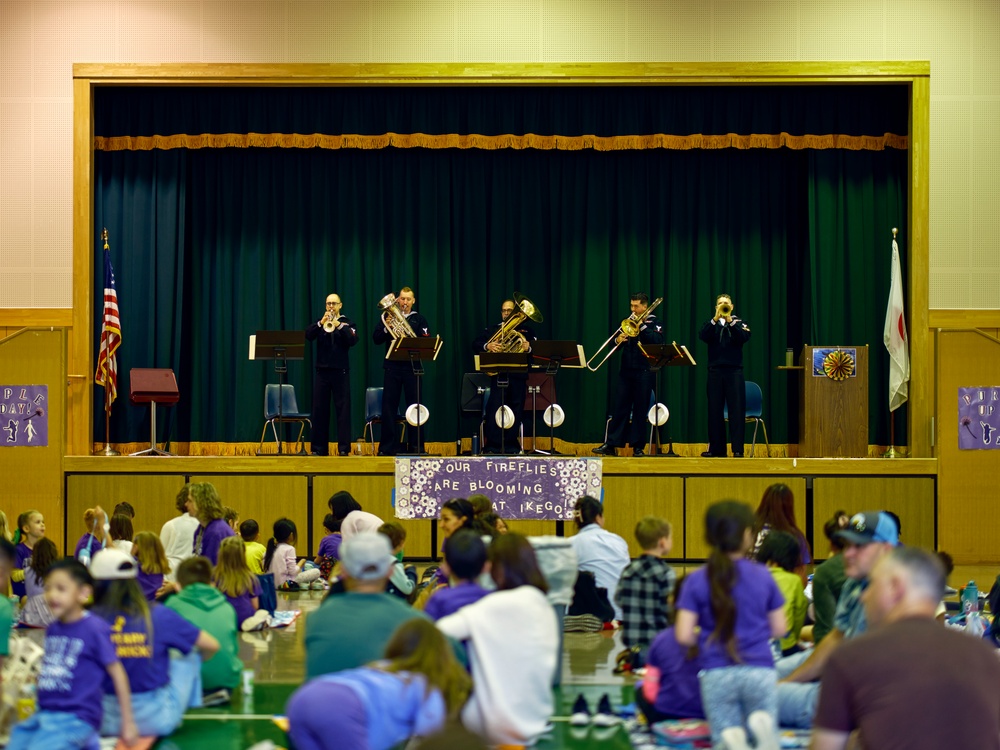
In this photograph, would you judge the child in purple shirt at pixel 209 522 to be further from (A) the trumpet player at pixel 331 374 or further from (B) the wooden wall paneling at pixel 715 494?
(B) the wooden wall paneling at pixel 715 494

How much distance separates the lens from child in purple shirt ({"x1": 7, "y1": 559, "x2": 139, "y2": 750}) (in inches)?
198


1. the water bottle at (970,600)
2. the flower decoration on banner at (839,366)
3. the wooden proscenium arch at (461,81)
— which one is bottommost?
the water bottle at (970,600)

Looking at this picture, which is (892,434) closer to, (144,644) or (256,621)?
(256,621)

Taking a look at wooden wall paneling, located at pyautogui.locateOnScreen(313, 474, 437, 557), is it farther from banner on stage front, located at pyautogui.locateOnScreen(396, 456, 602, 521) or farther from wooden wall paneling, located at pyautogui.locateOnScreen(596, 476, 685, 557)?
wooden wall paneling, located at pyautogui.locateOnScreen(596, 476, 685, 557)

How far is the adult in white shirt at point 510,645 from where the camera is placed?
541 centimetres

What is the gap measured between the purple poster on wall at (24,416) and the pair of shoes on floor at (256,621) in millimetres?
5266

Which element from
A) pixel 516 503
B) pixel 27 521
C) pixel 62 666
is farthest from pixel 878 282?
pixel 62 666

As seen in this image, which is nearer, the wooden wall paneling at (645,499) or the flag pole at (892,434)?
the wooden wall paneling at (645,499)

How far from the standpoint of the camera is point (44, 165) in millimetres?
14812

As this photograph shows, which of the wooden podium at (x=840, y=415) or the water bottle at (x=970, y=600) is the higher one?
the wooden podium at (x=840, y=415)

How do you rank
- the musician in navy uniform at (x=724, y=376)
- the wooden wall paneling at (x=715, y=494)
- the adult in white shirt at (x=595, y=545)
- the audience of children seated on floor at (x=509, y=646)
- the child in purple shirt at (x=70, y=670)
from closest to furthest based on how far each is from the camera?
the audience of children seated on floor at (x=509, y=646), the child in purple shirt at (x=70, y=670), the adult in white shirt at (x=595, y=545), the wooden wall paneling at (x=715, y=494), the musician in navy uniform at (x=724, y=376)

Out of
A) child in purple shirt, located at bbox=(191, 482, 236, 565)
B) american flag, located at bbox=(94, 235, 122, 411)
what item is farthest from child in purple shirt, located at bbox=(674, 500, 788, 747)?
american flag, located at bbox=(94, 235, 122, 411)

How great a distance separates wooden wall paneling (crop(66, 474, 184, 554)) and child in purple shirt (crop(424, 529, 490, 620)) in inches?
314

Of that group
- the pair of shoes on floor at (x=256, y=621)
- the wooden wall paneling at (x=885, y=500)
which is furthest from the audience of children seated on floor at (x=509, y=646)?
the wooden wall paneling at (x=885, y=500)
